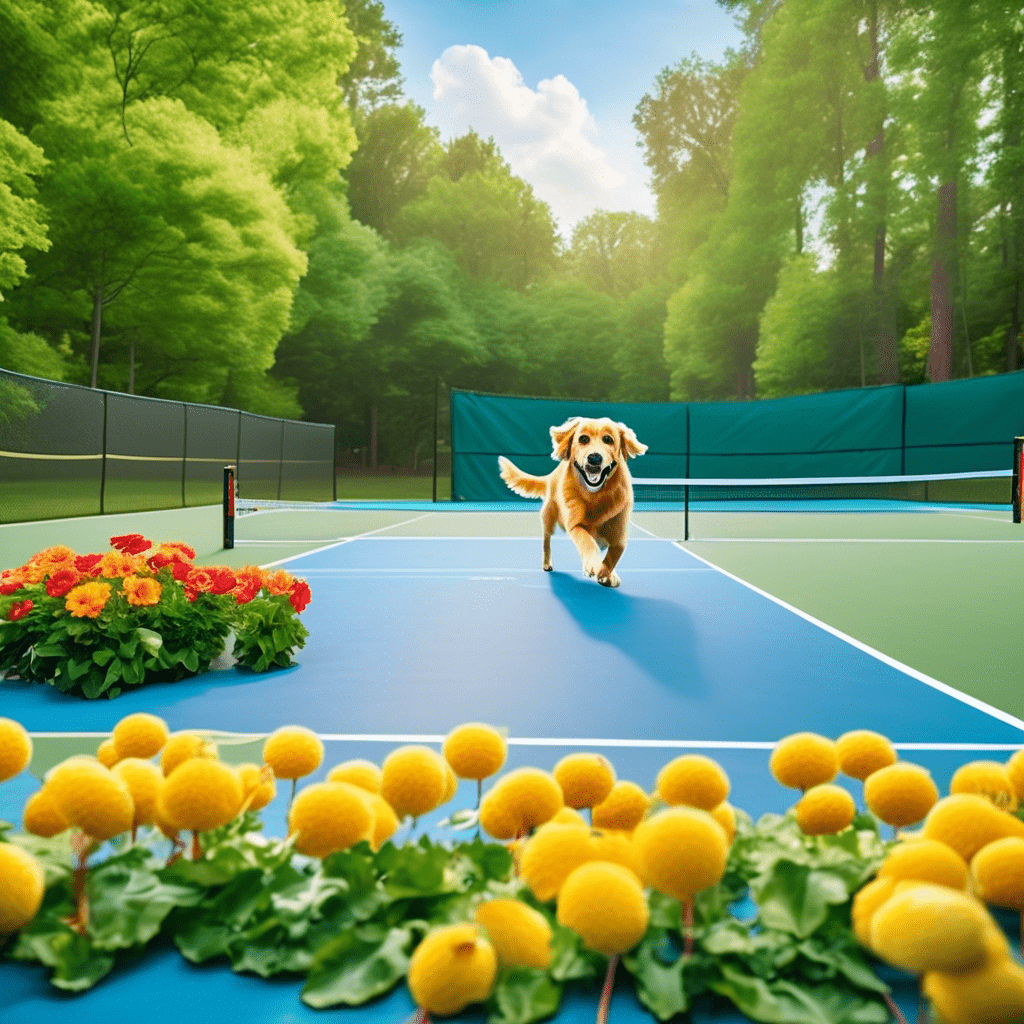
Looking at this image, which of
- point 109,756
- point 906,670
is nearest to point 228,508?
point 906,670

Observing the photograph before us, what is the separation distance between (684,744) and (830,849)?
169 cm

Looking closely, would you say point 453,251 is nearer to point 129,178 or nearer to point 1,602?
point 129,178

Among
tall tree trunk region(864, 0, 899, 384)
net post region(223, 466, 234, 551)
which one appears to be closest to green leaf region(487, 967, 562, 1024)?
net post region(223, 466, 234, 551)

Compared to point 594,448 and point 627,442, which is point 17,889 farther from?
point 627,442

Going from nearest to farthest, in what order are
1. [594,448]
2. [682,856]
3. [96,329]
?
1. [682,856]
2. [594,448]
3. [96,329]

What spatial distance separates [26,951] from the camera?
127 cm

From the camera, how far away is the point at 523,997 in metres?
1.15

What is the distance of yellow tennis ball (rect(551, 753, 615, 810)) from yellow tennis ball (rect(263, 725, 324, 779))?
0.46m

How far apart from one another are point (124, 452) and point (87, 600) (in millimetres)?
15101

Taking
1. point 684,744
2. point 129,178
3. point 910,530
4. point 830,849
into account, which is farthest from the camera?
point 129,178

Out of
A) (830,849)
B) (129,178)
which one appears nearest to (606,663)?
(830,849)

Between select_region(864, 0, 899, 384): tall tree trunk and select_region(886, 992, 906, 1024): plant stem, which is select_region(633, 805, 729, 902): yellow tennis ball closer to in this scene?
select_region(886, 992, 906, 1024): plant stem

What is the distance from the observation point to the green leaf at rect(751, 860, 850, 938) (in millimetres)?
1238

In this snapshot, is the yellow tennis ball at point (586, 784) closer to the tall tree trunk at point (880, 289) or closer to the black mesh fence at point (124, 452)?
the black mesh fence at point (124, 452)
